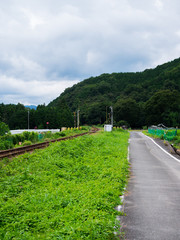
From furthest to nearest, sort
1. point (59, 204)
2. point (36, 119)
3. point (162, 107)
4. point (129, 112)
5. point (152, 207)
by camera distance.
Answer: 1. point (129, 112)
2. point (36, 119)
3. point (162, 107)
4. point (152, 207)
5. point (59, 204)

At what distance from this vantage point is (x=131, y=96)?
387ft

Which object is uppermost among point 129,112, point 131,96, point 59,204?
point 131,96

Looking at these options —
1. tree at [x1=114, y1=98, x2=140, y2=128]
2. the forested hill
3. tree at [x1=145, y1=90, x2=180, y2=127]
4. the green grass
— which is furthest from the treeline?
the green grass

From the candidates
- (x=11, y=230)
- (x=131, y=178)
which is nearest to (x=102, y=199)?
(x=11, y=230)

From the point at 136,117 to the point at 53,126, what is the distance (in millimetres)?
34144

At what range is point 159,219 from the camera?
5516 millimetres

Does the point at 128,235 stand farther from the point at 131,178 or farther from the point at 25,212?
the point at 131,178

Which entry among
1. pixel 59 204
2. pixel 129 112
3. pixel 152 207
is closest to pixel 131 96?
pixel 129 112

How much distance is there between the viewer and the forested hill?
8625 centimetres

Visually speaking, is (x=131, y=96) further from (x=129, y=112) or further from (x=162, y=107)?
(x=162, y=107)

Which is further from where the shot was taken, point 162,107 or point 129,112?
point 129,112

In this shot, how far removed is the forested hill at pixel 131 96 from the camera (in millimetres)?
86250

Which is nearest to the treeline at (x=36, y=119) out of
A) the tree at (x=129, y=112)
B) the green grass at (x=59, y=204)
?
the tree at (x=129, y=112)

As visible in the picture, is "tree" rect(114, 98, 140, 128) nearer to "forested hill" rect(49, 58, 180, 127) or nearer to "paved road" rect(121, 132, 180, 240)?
"forested hill" rect(49, 58, 180, 127)
